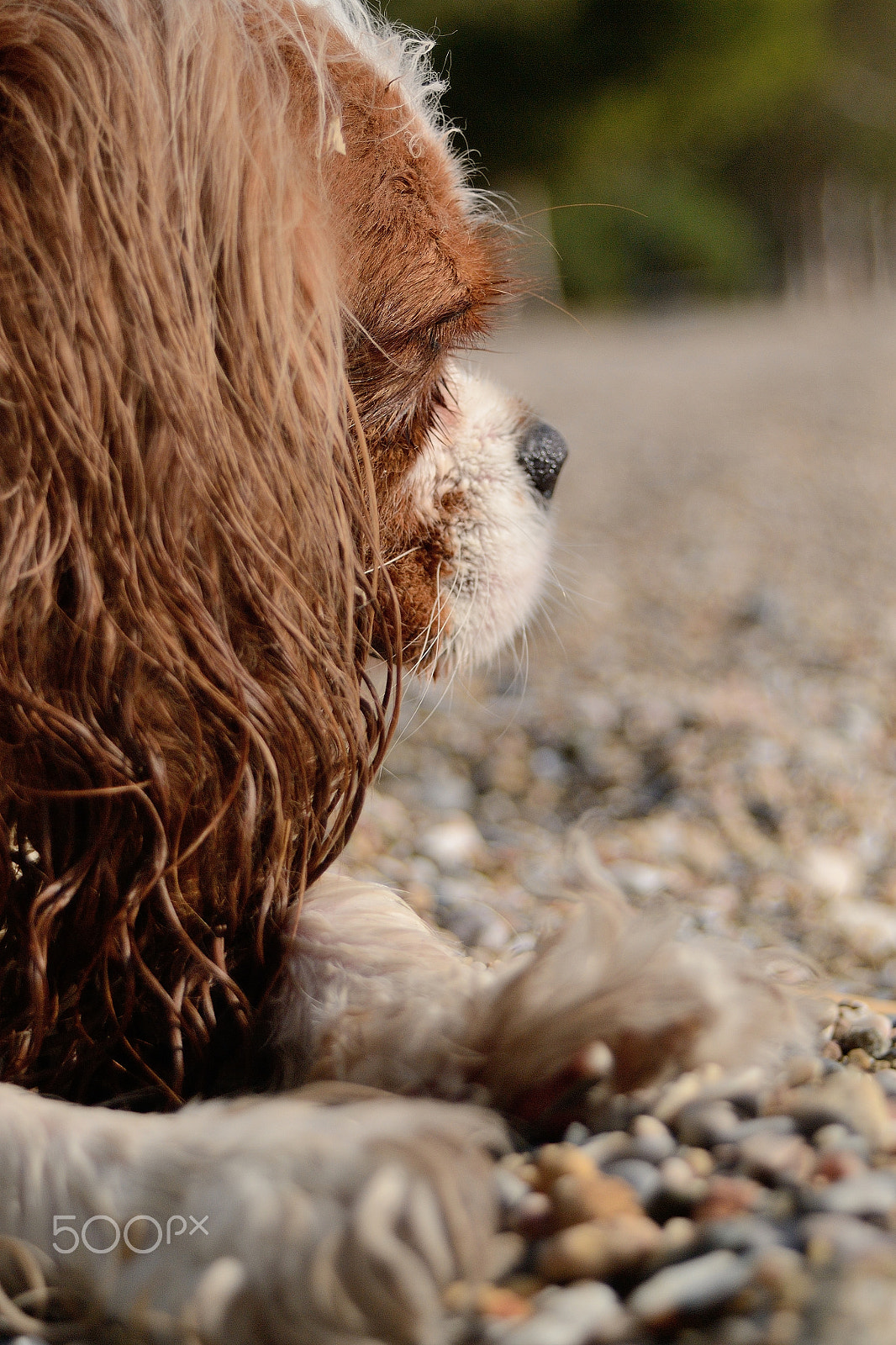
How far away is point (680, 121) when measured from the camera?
2086 cm

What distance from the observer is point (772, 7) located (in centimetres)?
1939

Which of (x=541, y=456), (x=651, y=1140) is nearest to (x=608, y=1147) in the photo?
(x=651, y=1140)

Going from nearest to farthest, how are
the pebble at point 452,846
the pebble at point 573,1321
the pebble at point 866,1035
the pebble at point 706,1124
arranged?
the pebble at point 573,1321 < the pebble at point 706,1124 < the pebble at point 866,1035 < the pebble at point 452,846

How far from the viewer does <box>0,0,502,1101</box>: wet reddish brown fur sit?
113 cm

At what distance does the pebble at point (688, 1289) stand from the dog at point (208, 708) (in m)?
0.13

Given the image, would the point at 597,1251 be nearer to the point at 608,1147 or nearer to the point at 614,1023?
the point at 608,1147

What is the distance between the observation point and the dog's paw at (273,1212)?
0.91m

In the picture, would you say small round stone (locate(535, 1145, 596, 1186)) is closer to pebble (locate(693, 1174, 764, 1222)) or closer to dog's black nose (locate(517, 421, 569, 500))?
pebble (locate(693, 1174, 764, 1222))

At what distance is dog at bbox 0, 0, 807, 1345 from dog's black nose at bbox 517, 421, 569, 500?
41 centimetres

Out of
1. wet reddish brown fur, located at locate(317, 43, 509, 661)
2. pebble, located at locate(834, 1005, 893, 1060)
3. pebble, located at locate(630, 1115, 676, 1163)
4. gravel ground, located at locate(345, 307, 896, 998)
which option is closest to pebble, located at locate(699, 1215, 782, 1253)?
pebble, located at locate(630, 1115, 676, 1163)

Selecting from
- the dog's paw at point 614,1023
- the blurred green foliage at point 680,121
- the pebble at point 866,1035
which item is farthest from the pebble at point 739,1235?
the blurred green foliage at point 680,121

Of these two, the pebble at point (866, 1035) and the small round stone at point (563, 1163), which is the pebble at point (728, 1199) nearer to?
the small round stone at point (563, 1163)

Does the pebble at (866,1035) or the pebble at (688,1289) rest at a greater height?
the pebble at (688,1289)

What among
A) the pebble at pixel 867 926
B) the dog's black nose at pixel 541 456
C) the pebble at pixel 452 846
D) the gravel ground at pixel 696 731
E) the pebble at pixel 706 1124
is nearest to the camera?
the pebble at pixel 706 1124
